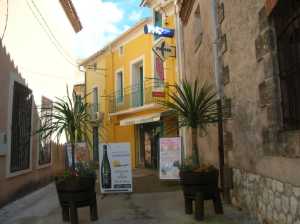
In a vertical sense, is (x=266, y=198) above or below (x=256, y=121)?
below

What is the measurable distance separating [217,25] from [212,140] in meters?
2.62

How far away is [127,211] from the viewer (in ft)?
22.4

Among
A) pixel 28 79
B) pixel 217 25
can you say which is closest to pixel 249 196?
pixel 217 25

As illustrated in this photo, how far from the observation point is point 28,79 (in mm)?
10305

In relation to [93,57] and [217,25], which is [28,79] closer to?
[217,25]

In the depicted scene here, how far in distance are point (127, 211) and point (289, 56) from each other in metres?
4.16

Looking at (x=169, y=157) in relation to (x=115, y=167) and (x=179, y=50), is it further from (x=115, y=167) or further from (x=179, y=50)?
(x=179, y=50)

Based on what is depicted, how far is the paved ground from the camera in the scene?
5871 millimetres

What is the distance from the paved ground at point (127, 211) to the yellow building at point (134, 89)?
242 inches

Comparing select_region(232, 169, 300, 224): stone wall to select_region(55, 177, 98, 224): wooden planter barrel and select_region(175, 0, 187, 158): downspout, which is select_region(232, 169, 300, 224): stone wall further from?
select_region(175, 0, 187, 158): downspout

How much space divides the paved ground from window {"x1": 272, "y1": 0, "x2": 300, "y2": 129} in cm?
193

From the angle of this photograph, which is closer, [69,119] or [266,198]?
[266,198]

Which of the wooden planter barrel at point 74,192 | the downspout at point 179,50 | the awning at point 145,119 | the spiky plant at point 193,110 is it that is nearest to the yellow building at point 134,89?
the awning at point 145,119

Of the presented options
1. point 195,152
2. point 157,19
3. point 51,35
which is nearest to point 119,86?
point 157,19
